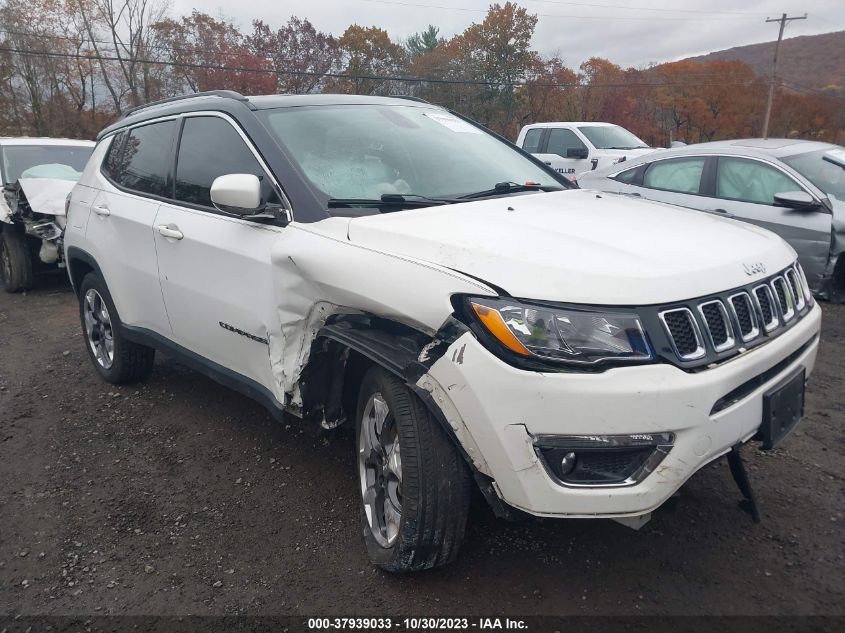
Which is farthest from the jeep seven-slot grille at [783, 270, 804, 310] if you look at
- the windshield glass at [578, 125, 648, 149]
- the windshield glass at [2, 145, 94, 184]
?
the windshield glass at [578, 125, 648, 149]

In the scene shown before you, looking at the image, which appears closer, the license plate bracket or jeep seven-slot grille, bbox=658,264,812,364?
jeep seven-slot grille, bbox=658,264,812,364

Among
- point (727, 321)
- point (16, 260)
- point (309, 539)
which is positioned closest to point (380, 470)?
point (309, 539)

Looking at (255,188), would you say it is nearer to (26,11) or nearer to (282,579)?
(282,579)

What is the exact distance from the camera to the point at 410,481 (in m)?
2.27

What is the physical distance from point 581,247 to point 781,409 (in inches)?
36.0

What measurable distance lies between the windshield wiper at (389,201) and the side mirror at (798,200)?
14.0ft

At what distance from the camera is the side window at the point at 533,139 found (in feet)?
41.8

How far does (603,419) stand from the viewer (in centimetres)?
194

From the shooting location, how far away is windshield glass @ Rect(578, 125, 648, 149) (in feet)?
38.9

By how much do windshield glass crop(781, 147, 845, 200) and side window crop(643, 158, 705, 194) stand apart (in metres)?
0.76

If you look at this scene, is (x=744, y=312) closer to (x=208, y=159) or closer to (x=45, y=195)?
(x=208, y=159)

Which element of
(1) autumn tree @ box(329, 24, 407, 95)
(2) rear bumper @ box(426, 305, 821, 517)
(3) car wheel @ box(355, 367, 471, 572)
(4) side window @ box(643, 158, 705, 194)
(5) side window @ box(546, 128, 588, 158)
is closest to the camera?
(2) rear bumper @ box(426, 305, 821, 517)

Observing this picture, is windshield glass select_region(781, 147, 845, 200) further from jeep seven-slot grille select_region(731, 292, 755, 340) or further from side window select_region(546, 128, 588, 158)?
side window select_region(546, 128, 588, 158)

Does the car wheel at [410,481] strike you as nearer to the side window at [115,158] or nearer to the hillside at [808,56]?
the side window at [115,158]
